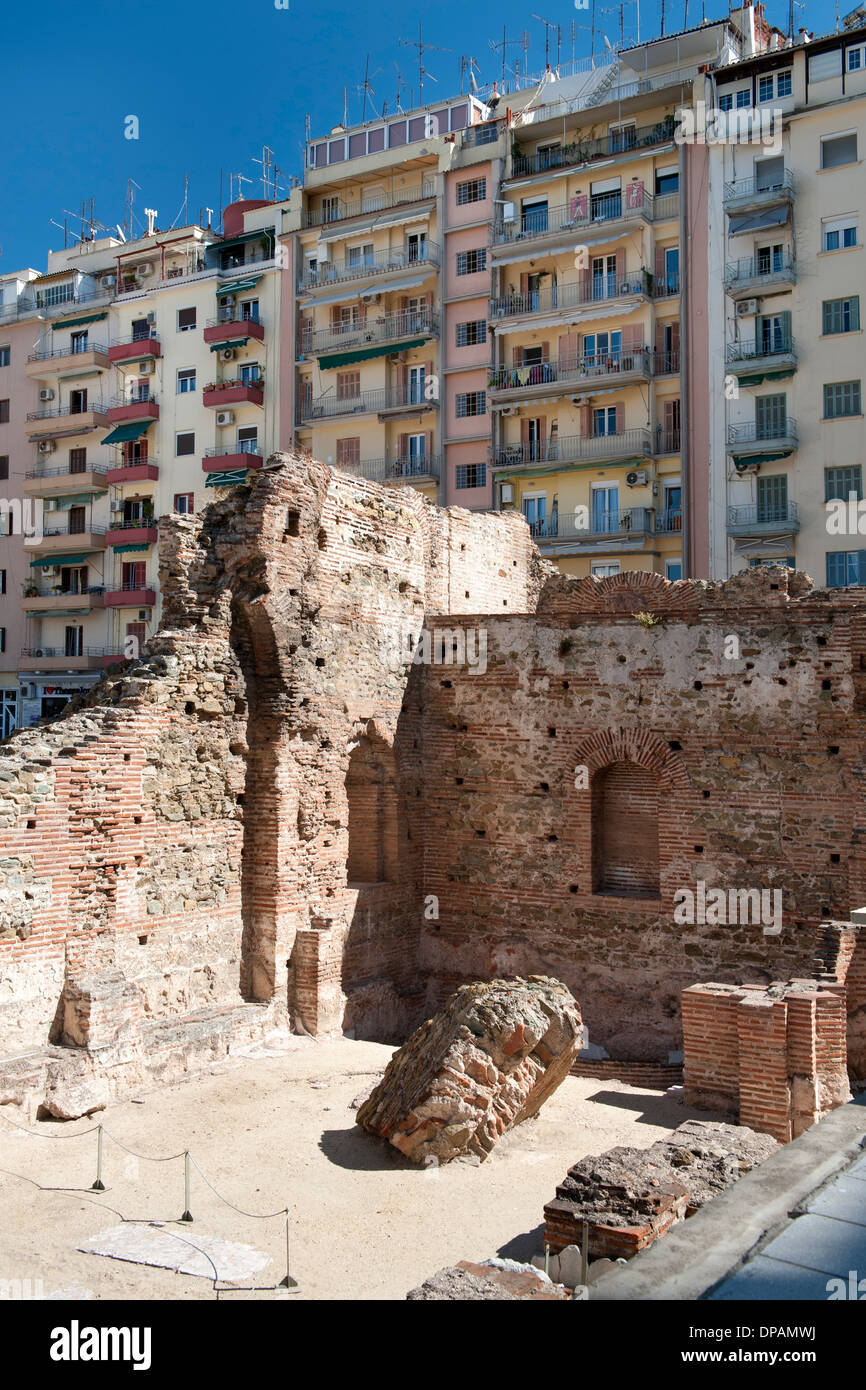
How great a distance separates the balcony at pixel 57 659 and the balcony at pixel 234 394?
9.43 metres

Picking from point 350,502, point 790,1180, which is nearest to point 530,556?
point 350,502

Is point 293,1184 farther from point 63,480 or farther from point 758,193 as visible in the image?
point 63,480

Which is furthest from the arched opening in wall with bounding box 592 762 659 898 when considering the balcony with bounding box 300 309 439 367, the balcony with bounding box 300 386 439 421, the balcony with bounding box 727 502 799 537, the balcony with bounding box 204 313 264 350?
the balcony with bounding box 204 313 264 350

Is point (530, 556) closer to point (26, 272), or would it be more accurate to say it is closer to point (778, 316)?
point (778, 316)

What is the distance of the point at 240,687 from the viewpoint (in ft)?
42.8

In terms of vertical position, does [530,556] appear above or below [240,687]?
above

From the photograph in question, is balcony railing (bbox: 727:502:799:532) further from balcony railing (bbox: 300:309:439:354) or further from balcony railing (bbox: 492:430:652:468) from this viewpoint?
balcony railing (bbox: 300:309:439:354)

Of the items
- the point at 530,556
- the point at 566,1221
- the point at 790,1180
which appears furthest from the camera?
the point at 530,556

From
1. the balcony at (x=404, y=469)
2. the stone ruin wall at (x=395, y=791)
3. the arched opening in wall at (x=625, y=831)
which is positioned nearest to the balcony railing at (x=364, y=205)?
the balcony at (x=404, y=469)

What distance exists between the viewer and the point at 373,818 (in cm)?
1541

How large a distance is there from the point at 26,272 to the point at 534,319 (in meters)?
23.5

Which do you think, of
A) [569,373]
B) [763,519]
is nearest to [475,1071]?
[763,519]

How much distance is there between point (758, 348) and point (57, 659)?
25522mm

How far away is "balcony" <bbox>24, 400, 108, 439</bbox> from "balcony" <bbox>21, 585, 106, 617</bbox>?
563 cm
